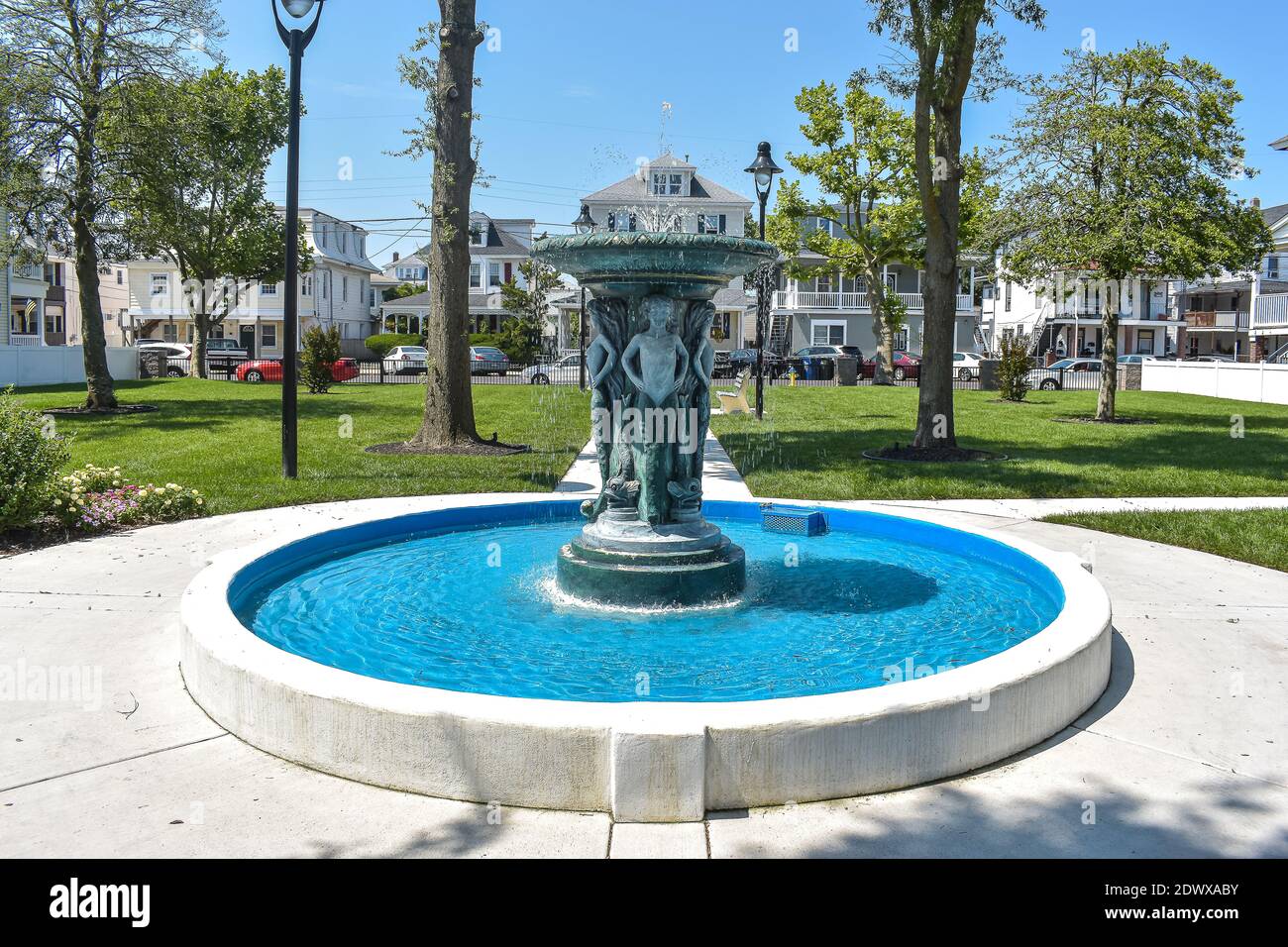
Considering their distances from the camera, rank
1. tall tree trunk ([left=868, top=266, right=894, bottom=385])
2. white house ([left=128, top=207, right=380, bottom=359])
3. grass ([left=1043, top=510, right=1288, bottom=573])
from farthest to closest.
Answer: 1. white house ([left=128, top=207, right=380, bottom=359])
2. tall tree trunk ([left=868, top=266, right=894, bottom=385])
3. grass ([left=1043, top=510, right=1288, bottom=573])

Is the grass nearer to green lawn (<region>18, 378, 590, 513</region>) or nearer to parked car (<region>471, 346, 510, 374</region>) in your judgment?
green lawn (<region>18, 378, 590, 513</region>)

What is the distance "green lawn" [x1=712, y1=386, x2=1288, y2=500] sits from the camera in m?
13.2

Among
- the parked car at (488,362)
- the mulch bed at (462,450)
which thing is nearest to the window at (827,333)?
the parked car at (488,362)

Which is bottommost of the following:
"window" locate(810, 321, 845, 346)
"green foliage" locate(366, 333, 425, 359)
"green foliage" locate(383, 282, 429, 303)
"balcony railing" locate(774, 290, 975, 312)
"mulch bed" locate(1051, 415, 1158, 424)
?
"mulch bed" locate(1051, 415, 1158, 424)

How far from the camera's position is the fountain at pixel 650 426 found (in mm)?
6852

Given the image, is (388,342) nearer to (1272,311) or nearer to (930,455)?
(1272,311)

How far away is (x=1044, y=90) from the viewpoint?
2188 centimetres

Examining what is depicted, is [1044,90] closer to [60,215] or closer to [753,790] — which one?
[60,215]

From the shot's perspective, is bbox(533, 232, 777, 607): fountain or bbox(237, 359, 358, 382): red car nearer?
bbox(533, 232, 777, 607): fountain

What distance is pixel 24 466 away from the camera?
929cm

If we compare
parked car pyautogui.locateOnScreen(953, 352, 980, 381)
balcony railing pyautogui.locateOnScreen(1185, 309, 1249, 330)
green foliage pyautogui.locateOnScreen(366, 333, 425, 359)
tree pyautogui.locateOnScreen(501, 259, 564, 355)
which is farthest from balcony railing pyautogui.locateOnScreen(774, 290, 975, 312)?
green foliage pyautogui.locateOnScreen(366, 333, 425, 359)

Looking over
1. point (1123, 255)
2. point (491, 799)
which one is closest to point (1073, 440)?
point (1123, 255)

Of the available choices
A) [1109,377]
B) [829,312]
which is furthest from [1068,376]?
[829,312]

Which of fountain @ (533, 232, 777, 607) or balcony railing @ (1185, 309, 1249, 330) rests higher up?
balcony railing @ (1185, 309, 1249, 330)
